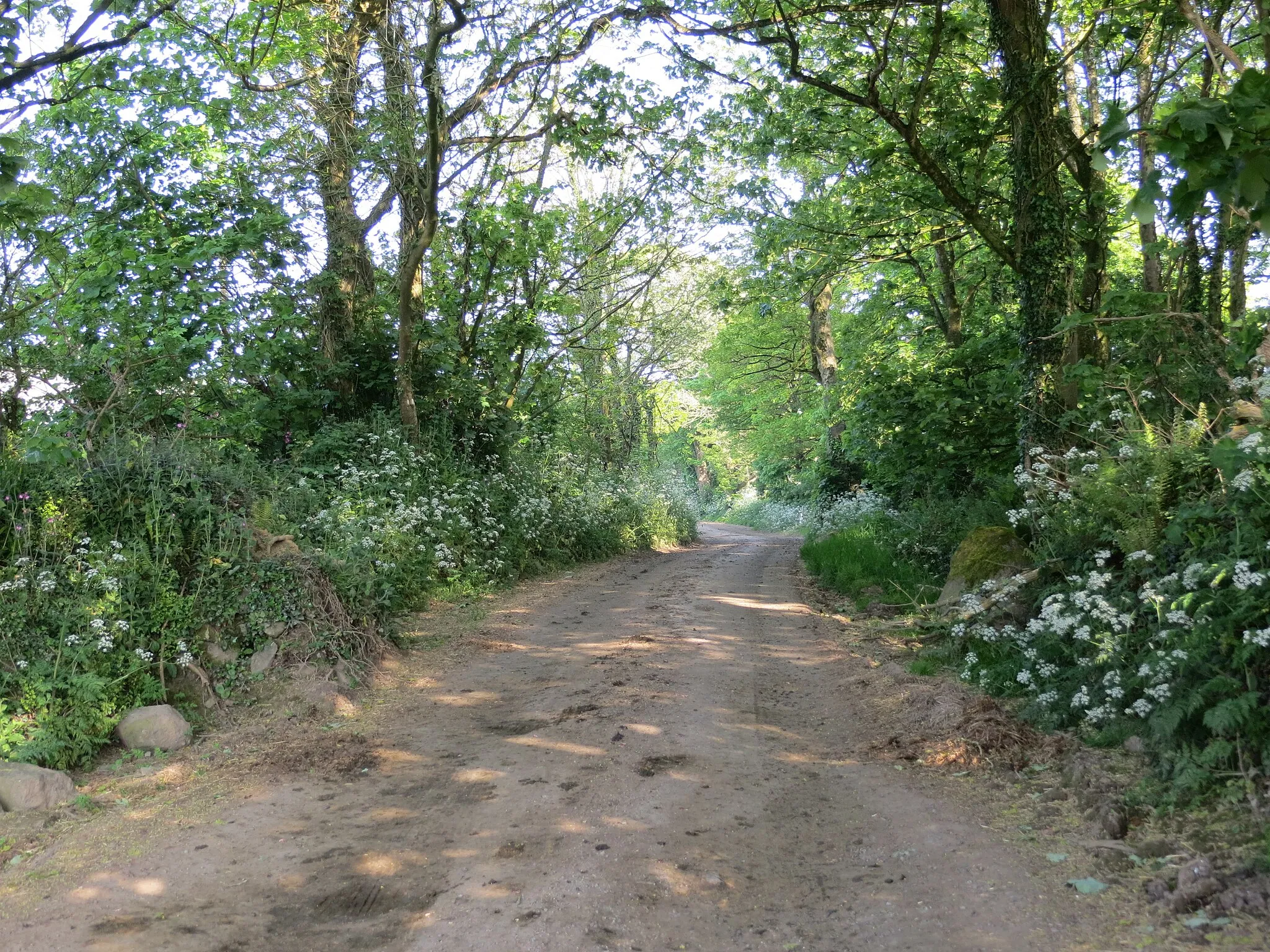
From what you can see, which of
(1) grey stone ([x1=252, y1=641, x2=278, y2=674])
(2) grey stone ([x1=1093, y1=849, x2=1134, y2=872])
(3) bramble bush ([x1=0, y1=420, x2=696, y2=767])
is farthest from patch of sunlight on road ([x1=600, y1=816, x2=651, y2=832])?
(1) grey stone ([x1=252, y1=641, x2=278, y2=674])

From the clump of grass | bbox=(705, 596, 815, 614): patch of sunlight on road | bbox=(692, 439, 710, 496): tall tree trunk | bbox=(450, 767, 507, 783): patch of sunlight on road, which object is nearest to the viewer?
bbox=(450, 767, 507, 783): patch of sunlight on road

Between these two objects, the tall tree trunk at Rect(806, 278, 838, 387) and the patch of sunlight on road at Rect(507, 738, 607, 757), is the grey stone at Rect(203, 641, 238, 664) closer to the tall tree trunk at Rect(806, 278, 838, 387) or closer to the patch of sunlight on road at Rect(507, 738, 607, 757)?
the patch of sunlight on road at Rect(507, 738, 607, 757)

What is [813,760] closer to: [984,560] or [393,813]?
[393,813]

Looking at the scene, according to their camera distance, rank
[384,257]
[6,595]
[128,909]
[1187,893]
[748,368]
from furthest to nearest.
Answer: [748,368]
[384,257]
[6,595]
[128,909]
[1187,893]

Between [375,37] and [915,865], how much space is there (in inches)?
517

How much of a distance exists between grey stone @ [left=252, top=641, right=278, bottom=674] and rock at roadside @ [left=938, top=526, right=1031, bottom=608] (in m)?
6.53

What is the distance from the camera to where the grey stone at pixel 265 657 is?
23.4 ft

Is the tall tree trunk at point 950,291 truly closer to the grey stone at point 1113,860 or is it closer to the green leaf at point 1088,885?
the grey stone at point 1113,860

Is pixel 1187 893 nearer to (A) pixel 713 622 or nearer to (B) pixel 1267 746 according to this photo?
(B) pixel 1267 746

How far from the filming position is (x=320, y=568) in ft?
26.4

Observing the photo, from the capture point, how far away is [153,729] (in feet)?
19.8

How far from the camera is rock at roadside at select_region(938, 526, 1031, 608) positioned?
850 cm

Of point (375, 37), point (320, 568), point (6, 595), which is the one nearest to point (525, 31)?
point (375, 37)

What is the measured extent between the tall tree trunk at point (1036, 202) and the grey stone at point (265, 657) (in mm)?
7756
